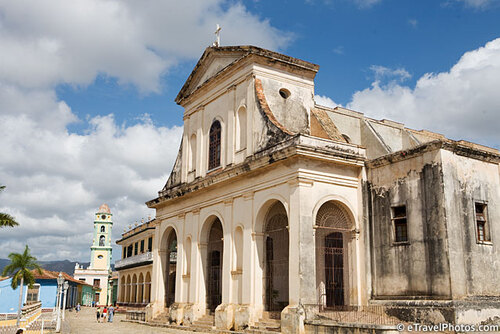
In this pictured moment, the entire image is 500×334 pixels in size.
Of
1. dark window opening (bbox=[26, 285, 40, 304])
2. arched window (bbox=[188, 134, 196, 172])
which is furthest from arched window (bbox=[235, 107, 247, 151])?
dark window opening (bbox=[26, 285, 40, 304])

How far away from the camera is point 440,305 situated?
13.5 metres

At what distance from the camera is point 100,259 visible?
225ft

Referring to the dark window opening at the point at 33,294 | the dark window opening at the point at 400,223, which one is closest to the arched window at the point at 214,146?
the dark window opening at the point at 400,223

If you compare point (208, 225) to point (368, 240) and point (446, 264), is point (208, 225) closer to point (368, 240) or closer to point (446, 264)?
point (368, 240)

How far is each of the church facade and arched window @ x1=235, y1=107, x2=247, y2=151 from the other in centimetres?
4

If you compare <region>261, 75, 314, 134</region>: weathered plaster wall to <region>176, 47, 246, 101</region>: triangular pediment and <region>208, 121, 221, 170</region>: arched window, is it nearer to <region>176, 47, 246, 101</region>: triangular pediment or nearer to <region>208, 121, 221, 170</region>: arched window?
<region>176, 47, 246, 101</region>: triangular pediment

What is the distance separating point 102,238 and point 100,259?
10.3 ft

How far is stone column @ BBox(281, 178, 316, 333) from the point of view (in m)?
14.7

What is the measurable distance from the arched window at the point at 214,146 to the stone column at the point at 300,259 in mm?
5907

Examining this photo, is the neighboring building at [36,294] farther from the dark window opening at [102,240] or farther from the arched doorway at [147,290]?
the dark window opening at [102,240]

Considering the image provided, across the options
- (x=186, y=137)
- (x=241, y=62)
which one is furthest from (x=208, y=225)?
(x=241, y=62)

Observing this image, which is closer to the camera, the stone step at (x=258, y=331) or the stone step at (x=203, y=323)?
the stone step at (x=258, y=331)

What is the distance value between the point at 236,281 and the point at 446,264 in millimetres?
7248

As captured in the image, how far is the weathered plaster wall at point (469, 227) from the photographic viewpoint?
45.8 ft
